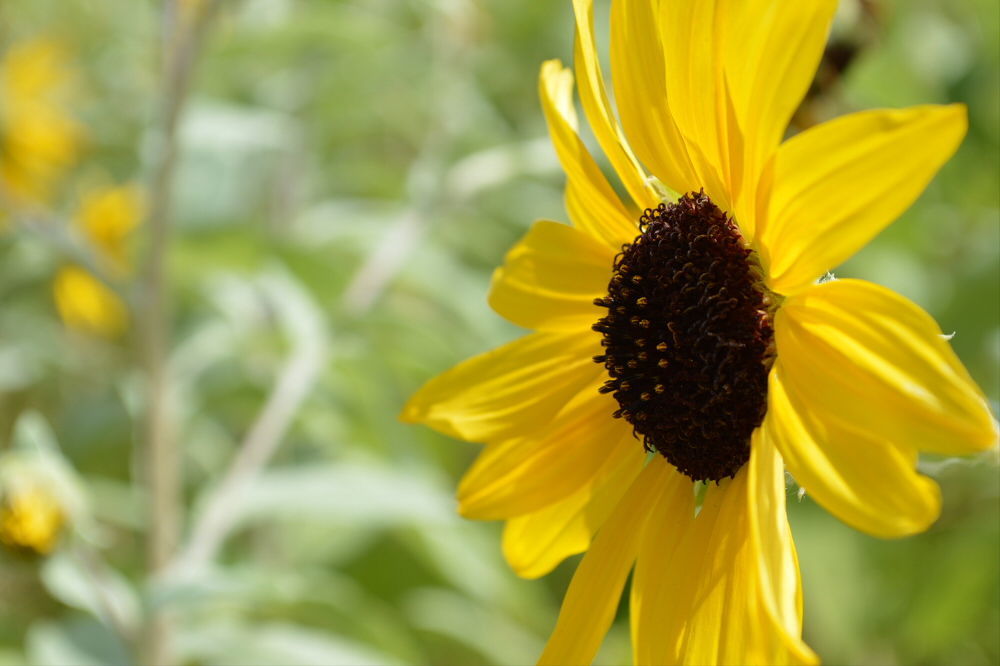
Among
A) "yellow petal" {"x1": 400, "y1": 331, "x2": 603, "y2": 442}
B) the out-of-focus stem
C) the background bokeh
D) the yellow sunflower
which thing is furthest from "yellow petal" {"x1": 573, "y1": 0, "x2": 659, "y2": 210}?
the out-of-focus stem

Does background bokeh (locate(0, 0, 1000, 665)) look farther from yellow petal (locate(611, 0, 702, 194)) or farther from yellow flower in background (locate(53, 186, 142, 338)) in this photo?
yellow petal (locate(611, 0, 702, 194))

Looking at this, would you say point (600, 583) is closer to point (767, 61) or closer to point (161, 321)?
point (767, 61)

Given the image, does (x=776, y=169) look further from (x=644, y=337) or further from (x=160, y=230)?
(x=160, y=230)

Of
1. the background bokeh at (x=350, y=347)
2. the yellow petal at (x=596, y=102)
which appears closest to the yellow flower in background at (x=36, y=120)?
the background bokeh at (x=350, y=347)

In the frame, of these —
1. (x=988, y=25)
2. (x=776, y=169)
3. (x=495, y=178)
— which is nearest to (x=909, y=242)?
(x=988, y=25)

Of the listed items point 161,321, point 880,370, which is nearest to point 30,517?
point 161,321
